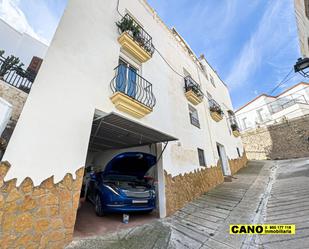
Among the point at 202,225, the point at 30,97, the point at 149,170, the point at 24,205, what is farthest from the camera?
the point at 149,170

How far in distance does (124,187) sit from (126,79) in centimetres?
339

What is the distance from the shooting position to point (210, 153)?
820 centimetres

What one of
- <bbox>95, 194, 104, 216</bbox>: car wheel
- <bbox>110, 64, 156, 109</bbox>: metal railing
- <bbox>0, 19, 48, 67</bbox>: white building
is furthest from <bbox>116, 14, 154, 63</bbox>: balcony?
<bbox>95, 194, 104, 216</bbox>: car wheel

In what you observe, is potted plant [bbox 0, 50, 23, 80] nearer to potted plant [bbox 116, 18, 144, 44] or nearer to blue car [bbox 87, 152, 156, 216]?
potted plant [bbox 116, 18, 144, 44]

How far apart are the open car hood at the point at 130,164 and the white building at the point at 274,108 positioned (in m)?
20.4

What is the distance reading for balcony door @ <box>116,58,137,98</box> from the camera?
4711mm

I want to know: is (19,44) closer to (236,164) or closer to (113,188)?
(113,188)

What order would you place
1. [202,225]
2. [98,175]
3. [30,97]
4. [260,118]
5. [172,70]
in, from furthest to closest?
[260,118], [172,70], [98,175], [202,225], [30,97]

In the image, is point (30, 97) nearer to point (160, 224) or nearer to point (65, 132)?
point (65, 132)

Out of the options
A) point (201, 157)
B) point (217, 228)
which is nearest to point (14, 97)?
point (217, 228)

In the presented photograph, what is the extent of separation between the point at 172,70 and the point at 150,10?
3554mm

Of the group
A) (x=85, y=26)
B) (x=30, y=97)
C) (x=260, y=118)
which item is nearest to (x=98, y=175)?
(x=30, y=97)

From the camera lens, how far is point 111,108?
3.98m

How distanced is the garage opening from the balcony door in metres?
1.28
